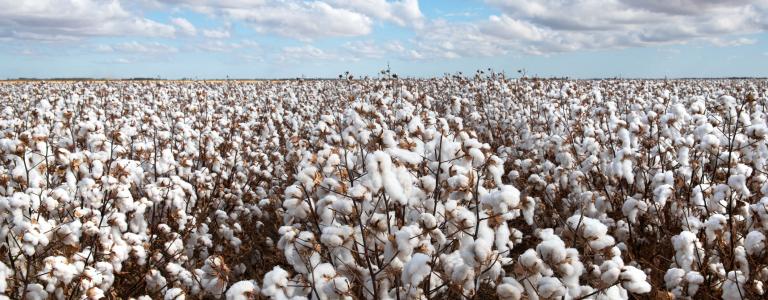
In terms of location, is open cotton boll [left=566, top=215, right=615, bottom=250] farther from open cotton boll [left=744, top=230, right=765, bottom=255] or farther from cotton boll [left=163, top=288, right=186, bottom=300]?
cotton boll [left=163, top=288, right=186, bottom=300]

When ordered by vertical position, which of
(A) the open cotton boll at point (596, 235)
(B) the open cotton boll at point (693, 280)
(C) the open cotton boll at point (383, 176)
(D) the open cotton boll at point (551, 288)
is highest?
(C) the open cotton boll at point (383, 176)

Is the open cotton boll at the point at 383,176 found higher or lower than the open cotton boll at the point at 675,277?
higher

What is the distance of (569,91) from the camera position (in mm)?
13758

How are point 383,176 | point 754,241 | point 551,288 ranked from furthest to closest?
1. point 754,241
2. point 383,176
3. point 551,288

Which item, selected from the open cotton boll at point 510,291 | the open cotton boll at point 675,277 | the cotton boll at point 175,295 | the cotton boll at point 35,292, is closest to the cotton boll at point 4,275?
the cotton boll at point 35,292

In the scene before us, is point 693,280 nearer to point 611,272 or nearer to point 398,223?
point 611,272

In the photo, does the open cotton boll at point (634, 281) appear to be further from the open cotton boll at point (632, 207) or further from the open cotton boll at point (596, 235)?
the open cotton boll at point (632, 207)

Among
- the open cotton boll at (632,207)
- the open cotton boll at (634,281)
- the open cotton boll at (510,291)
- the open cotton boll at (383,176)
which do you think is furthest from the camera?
the open cotton boll at (632,207)

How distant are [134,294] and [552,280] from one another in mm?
4848

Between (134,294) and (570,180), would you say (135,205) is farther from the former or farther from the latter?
(570,180)

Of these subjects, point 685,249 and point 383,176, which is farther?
point 685,249

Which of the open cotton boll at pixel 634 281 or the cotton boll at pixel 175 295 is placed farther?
the cotton boll at pixel 175 295

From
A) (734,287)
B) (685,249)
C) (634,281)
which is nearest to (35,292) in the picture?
(634,281)

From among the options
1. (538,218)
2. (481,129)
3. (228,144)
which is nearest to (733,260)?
(538,218)
